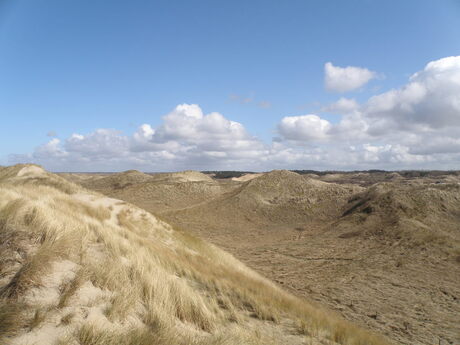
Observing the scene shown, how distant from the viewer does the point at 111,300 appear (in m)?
4.75

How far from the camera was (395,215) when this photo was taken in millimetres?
24891

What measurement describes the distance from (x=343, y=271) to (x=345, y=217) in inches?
552

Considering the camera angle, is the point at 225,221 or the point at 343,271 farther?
the point at 225,221

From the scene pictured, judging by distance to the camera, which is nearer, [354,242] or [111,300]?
[111,300]

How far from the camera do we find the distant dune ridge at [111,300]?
386cm

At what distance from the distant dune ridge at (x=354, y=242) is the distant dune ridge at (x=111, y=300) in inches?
185

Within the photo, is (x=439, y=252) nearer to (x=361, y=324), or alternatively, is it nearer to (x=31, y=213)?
(x=361, y=324)

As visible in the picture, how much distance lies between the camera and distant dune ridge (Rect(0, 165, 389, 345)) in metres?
3.86

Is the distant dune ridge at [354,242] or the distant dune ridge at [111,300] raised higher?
the distant dune ridge at [111,300]

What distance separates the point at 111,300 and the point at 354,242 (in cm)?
2009

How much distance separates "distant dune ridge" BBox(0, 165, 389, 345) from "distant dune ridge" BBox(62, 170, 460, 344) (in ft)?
15.4

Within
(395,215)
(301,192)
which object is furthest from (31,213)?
(301,192)

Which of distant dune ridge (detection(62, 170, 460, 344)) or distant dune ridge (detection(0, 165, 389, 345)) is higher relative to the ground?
distant dune ridge (detection(0, 165, 389, 345))

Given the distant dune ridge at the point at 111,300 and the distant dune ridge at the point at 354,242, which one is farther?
the distant dune ridge at the point at 354,242
